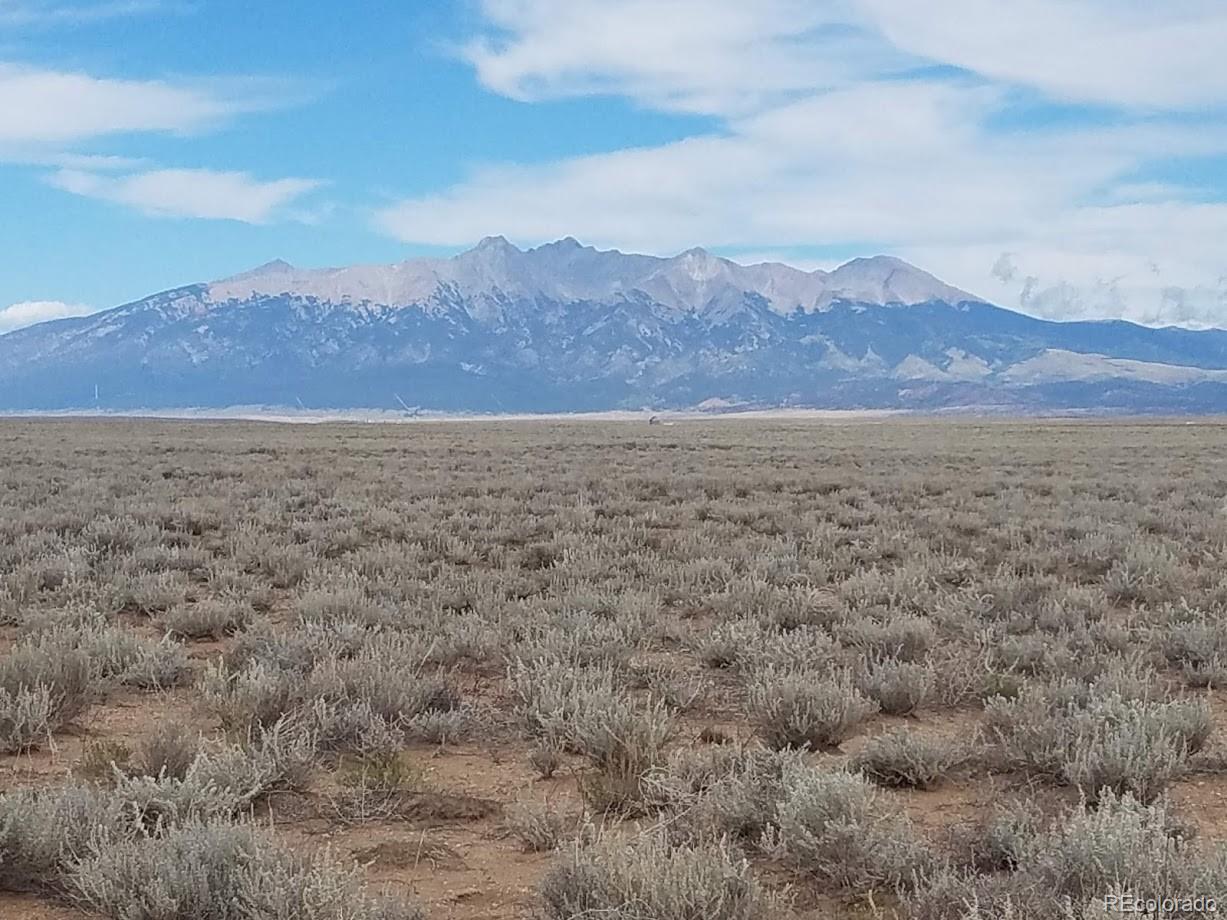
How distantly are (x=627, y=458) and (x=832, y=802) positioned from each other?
24303 millimetres

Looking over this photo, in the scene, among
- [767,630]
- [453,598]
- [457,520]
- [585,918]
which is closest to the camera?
[585,918]

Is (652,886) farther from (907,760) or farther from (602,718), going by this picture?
(907,760)

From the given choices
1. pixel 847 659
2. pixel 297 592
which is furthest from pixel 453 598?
pixel 847 659

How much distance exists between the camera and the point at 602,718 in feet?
17.5

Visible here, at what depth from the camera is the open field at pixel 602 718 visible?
360 centimetres

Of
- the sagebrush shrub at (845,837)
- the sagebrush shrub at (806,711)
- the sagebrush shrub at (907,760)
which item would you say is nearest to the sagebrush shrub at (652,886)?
Answer: the sagebrush shrub at (845,837)

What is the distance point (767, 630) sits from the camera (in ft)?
25.7

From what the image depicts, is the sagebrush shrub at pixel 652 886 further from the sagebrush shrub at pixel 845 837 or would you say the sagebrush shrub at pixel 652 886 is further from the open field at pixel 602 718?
the sagebrush shrub at pixel 845 837

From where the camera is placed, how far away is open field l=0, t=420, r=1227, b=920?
360 cm

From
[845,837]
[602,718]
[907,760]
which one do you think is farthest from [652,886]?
[907,760]

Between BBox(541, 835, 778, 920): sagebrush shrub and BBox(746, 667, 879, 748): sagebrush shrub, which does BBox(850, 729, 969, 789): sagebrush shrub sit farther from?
BBox(541, 835, 778, 920): sagebrush shrub

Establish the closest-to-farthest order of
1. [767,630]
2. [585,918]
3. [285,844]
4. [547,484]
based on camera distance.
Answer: [585,918]
[285,844]
[767,630]
[547,484]

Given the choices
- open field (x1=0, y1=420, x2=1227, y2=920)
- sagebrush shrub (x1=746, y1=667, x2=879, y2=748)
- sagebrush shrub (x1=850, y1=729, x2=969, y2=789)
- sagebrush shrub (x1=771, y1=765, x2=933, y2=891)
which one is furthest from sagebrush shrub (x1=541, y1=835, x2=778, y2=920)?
sagebrush shrub (x1=746, y1=667, x2=879, y2=748)

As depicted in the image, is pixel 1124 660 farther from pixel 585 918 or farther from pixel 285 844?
pixel 285 844
